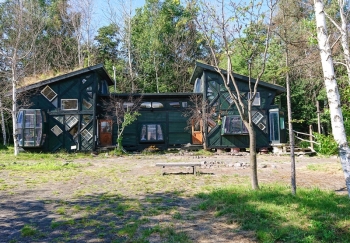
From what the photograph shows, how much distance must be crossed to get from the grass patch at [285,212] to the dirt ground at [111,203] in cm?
26

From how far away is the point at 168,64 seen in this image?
30.3 metres

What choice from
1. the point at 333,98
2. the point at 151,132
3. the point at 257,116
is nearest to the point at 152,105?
the point at 151,132

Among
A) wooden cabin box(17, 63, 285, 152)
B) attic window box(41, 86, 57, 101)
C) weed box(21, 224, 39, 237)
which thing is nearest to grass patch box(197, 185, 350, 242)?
weed box(21, 224, 39, 237)

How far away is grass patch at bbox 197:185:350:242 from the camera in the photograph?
3.90 m

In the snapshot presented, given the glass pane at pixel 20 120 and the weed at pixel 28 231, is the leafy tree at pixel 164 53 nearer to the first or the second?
the glass pane at pixel 20 120

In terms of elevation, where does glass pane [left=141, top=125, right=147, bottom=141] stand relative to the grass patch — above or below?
above

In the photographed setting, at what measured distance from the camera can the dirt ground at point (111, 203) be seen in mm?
4148

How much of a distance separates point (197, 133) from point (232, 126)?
8.37 feet

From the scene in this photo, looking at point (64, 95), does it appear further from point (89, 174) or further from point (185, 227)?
point (185, 227)

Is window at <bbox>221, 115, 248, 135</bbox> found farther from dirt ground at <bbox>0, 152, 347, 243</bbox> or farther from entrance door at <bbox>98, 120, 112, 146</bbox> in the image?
dirt ground at <bbox>0, 152, 347, 243</bbox>

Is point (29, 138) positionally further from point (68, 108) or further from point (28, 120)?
point (68, 108)

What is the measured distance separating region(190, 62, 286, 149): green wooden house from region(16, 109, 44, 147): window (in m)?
9.88

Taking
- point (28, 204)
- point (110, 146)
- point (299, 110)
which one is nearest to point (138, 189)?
point (28, 204)

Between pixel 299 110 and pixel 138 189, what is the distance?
76.2ft
